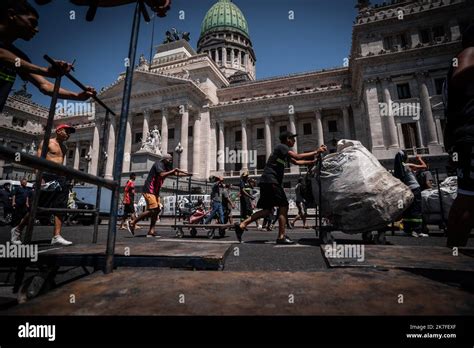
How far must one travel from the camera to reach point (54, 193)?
380cm

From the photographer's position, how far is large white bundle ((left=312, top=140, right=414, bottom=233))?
362cm

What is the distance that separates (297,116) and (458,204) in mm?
33447

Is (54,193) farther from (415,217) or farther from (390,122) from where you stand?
(390,122)

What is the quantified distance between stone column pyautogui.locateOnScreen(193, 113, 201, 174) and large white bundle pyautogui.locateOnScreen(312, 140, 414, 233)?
91.9 ft

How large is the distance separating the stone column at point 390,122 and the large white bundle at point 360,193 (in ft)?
76.5

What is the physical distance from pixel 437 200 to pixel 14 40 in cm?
875

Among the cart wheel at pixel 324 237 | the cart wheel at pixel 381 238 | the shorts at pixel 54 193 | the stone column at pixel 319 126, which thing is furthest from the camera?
the stone column at pixel 319 126

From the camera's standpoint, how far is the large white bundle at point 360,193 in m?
3.62

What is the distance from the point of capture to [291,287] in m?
1.10

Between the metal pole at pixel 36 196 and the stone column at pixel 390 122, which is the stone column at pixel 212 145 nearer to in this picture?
the stone column at pixel 390 122

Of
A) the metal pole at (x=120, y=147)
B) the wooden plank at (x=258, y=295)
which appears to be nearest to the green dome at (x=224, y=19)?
the metal pole at (x=120, y=147)

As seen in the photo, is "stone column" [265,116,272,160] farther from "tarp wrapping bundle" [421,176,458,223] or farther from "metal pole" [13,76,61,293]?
"metal pole" [13,76,61,293]

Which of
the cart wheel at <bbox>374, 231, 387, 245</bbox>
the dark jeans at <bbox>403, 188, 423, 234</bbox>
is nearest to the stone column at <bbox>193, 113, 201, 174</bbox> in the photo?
the dark jeans at <bbox>403, 188, 423, 234</bbox>

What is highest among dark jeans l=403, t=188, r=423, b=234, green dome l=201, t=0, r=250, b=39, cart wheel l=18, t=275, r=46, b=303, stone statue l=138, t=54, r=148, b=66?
green dome l=201, t=0, r=250, b=39
